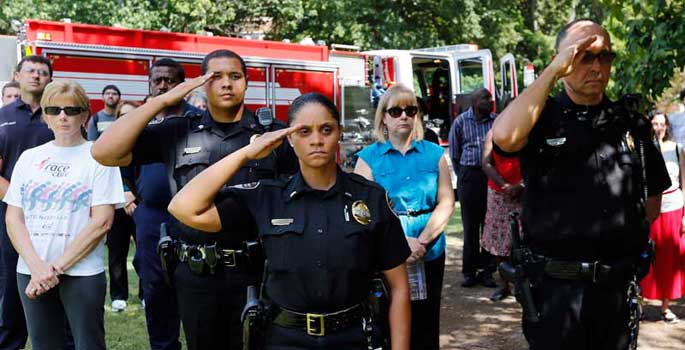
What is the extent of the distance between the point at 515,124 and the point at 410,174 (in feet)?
5.31

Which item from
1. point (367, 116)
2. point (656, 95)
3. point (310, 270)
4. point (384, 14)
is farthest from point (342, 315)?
point (384, 14)

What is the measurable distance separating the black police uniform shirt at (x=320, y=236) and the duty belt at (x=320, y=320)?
0.02 metres

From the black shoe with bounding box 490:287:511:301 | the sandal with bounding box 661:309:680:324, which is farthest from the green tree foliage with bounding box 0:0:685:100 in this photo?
the sandal with bounding box 661:309:680:324

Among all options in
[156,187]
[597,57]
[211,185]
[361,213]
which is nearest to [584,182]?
[597,57]

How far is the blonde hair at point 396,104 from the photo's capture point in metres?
5.18

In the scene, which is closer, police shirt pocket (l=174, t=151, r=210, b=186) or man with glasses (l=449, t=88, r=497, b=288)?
police shirt pocket (l=174, t=151, r=210, b=186)

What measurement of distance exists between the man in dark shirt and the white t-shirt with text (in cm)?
124

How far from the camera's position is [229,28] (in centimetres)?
2714

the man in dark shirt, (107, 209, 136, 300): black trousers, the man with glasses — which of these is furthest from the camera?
the man with glasses

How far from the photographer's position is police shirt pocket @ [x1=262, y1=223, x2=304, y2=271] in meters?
3.21

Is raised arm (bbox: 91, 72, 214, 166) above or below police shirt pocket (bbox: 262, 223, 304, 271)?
above

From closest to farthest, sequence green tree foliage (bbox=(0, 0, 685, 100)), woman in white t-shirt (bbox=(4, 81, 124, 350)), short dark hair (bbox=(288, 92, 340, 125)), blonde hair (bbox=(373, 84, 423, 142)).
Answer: short dark hair (bbox=(288, 92, 340, 125)), woman in white t-shirt (bbox=(4, 81, 124, 350)), blonde hair (bbox=(373, 84, 423, 142)), green tree foliage (bbox=(0, 0, 685, 100))

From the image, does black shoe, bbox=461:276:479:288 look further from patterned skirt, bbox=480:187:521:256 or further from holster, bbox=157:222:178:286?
holster, bbox=157:222:178:286

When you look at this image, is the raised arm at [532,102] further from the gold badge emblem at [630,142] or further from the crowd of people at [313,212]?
the gold badge emblem at [630,142]
